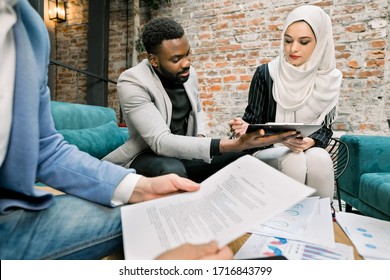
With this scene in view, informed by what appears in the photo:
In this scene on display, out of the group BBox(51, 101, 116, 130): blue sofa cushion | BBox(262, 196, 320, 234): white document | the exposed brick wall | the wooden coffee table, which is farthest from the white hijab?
the exposed brick wall

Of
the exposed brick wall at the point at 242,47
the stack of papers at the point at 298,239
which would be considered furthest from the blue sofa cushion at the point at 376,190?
the exposed brick wall at the point at 242,47

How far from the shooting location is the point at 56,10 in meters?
3.57

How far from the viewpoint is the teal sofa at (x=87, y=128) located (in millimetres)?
1486

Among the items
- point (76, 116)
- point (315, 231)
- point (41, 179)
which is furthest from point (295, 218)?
point (76, 116)

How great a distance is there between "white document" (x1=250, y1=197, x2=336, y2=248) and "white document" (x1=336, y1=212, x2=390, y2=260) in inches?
2.2

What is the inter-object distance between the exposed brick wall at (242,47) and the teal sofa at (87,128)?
1.40 meters

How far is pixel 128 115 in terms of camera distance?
1275 mm

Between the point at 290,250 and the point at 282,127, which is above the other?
the point at 282,127

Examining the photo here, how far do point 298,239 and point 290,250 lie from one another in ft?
0.18

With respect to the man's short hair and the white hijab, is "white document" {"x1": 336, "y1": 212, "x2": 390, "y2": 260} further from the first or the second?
the man's short hair

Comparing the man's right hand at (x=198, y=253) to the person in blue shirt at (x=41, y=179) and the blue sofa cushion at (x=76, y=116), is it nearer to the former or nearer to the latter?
the person in blue shirt at (x=41, y=179)

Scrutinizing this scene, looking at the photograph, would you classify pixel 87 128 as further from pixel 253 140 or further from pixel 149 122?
pixel 253 140

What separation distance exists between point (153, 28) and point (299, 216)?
101 centimetres

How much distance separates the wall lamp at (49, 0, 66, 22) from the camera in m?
3.56
